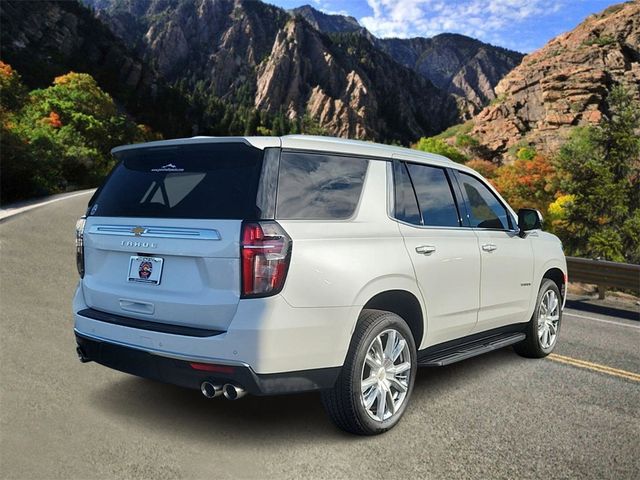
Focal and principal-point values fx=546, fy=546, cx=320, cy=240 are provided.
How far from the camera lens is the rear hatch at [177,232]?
3.15 m

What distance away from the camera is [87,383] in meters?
4.42

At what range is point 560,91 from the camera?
96562mm

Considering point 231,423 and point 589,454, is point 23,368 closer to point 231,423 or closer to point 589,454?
point 231,423

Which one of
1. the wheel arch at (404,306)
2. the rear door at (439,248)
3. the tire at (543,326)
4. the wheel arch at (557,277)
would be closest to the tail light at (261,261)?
the wheel arch at (404,306)

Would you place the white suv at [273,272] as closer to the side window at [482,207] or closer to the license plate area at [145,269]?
the license plate area at [145,269]

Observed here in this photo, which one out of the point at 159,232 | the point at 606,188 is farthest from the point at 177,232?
the point at 606,188

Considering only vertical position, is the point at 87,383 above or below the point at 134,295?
below

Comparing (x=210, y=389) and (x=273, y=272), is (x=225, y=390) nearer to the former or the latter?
(x=210, y=389)

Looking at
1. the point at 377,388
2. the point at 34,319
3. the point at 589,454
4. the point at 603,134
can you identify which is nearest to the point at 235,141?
the point at 377,388

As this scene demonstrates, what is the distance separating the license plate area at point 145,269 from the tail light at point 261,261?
0.62 metres

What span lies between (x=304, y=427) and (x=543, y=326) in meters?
3.32

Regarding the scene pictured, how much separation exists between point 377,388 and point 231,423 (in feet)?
3.36

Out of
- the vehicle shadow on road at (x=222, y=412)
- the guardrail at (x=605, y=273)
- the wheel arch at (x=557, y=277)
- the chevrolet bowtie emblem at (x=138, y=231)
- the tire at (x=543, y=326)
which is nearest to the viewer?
the chevrolet bowtie emblem at (x=138, y=231)

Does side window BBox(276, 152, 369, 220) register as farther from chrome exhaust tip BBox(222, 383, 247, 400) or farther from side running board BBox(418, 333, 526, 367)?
side running board BBox(418, 333, 526, 367)
